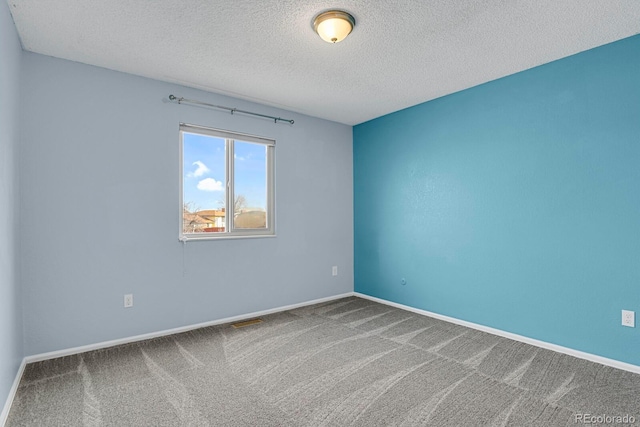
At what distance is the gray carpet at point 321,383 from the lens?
1920 mm

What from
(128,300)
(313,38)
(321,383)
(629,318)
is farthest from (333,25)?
(629,318)

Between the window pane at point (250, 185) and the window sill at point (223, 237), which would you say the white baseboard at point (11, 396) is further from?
the window pane at point (250, 185)

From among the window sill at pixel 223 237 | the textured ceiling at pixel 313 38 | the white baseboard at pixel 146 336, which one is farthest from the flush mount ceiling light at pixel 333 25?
the white baseboard at pixel 146 336

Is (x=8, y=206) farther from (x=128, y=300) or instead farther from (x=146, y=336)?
(x=146, y=336)

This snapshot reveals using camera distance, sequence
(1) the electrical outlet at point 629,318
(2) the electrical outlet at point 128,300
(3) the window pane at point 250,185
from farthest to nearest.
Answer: (3) the window pane at point 250,185, (2) the electrical outlet at point 128,300, (1) the electrical outlet at point 629,318

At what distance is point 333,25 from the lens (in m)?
2.19

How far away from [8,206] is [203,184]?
1594 millimetres

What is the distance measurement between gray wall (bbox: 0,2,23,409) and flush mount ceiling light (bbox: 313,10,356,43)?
185 cm

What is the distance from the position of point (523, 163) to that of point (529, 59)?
879 millimetres

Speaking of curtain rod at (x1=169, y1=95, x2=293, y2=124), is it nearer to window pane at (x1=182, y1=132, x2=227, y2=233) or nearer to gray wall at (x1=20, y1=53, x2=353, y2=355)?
gray wall at (x1=20, y1=53, x2=353, y2=355)

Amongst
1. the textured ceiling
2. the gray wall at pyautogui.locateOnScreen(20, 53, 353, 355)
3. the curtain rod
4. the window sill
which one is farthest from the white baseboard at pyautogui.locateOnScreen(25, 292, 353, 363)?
the textured ceiling

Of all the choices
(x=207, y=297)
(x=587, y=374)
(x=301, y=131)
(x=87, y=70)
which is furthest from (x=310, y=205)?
(x=587, y=374)

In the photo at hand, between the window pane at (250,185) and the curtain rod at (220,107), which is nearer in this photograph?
the curtain rod at (220,107)

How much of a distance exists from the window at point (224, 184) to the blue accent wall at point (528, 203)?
1.56 m
